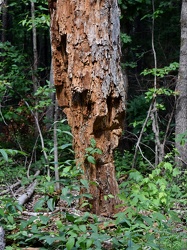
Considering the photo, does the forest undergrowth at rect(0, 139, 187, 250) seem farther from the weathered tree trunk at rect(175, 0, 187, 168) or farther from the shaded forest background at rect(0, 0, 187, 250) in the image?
the weathered tree trunk at rect(175, 0, 187, 168)

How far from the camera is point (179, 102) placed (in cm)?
884

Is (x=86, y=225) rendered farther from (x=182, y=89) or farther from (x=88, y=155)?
(x=182, y=89)

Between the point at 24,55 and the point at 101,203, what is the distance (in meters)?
5.03

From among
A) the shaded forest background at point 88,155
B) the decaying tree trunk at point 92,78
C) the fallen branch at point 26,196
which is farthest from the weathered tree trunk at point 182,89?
the decaying tree trunk at point 92,78

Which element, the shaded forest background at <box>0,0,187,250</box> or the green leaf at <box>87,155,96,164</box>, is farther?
the green leaf at <box>87,155,96,164</box>

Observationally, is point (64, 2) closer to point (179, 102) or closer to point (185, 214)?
point (185, 214)

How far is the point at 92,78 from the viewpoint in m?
5.10

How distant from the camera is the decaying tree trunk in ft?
16.6

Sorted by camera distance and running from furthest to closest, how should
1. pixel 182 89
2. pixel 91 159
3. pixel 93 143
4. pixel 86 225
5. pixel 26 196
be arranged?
pixel 182 89 → pixel 26 196 → pixel 93 143 → pixel 91 159 → pixel 86 225

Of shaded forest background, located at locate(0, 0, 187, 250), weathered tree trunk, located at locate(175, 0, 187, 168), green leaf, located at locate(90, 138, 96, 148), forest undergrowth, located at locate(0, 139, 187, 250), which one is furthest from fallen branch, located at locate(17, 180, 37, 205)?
weathered tree trunk, located at locate(175, 0, 187, 168)

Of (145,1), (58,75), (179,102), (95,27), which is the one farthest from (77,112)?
(145,1)

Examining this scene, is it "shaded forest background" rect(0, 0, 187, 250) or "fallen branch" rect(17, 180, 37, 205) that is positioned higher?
"shaded forest background" rect(0, 0, 187, 250)

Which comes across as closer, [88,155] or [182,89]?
[88,155]

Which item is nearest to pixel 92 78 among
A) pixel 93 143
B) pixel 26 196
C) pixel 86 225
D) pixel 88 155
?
pixel 93 143
